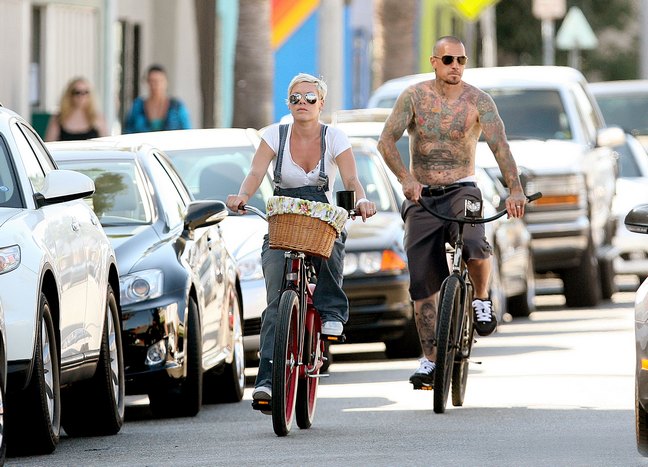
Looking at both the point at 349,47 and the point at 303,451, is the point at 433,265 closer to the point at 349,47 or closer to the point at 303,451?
the point at 303,451

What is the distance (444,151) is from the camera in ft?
38.8

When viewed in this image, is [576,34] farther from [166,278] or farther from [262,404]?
[262,404]

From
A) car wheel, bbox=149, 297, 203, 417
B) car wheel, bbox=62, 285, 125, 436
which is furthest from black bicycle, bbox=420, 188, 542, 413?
car wheel, bbox=62, 285, 125, 436

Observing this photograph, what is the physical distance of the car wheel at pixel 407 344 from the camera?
1578 cm

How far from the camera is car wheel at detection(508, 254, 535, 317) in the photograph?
2025cm

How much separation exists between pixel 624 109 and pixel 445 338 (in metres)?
15.5

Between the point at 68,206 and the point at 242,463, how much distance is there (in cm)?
196

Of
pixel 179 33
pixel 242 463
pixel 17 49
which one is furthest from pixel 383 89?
pixel 242 463

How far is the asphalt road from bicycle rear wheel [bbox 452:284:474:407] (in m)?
0.10

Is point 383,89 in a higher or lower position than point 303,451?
higher

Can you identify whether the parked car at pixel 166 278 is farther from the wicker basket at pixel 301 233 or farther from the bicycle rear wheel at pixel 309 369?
the wicker basket at pixel 301 233

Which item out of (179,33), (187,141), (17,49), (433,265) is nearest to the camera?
(433,265)

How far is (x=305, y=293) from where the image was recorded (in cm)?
1056

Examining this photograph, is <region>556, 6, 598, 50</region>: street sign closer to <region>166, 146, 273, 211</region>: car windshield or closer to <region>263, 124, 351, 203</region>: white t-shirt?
<region>166, 146, 273, 211</region>: car windshield
